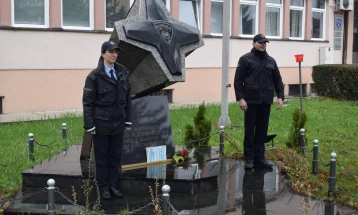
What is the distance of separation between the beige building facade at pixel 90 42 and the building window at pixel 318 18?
13cm

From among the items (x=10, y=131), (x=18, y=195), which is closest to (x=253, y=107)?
(x=18, y=195)

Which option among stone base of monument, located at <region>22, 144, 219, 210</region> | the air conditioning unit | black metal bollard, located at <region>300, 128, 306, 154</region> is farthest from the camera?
the air conditioning unit

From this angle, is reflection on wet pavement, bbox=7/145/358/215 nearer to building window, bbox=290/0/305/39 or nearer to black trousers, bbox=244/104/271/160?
black trousers, bbox=244/104/271/160

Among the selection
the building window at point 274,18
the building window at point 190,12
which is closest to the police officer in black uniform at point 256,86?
the building window at point 190,12

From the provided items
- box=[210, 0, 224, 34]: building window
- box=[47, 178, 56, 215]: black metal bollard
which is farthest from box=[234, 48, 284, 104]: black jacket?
box=[210, 0, 224, 34]: building window

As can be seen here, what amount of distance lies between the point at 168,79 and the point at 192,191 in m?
1.56

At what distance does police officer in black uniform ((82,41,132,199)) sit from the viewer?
619cm

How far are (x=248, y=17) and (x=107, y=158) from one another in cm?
1355

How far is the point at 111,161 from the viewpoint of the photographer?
6.52m

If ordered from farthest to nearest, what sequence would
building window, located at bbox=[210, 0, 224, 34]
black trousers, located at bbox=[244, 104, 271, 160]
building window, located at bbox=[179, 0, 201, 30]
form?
building window, located at bbox=[210, 0, 224, 34] → building window, located at bbox=[179, 0, 201, 30] → black trousers, located at bbox=[244, 104, 271, 160]

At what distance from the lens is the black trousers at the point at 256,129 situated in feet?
26.1

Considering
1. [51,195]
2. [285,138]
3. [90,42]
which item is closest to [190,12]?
[90,42]

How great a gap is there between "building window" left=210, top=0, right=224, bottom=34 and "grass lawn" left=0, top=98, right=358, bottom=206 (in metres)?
3.01

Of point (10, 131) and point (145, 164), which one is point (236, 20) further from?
point (145, 164)
